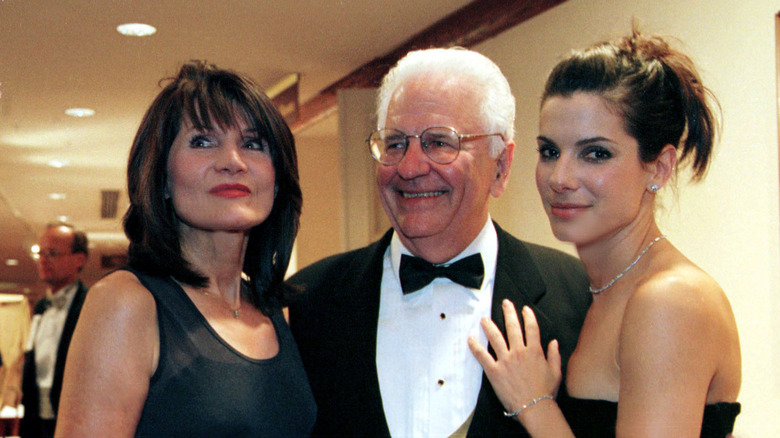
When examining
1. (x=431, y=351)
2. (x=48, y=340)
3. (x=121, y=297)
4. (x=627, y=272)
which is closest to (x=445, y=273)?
(x=431, y=351)

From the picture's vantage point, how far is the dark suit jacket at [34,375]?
2082 millimetres

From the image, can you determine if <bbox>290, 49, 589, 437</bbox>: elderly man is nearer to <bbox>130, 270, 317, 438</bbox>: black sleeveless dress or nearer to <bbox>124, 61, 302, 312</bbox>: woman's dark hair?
<bbox>130, 270, 317, 438</bbox>: black sleeveless dress

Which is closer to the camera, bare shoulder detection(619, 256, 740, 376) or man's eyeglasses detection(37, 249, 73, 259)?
bare shoulder detection(619, 256, 740, 376)

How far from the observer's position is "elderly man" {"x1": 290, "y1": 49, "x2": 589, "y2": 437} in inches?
80.0

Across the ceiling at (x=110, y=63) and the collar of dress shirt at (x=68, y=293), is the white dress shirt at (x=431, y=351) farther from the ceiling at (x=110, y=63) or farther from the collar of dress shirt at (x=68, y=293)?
the collar of dress shirt at (x=68, y=293)

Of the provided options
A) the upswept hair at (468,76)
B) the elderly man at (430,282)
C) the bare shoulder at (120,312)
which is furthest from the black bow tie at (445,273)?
the bare shoulder at (120,312)

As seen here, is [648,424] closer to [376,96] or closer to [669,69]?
[669,69]

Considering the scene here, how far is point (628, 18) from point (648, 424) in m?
1.20

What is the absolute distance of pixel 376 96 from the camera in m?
2.30

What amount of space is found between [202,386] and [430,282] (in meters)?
0.71

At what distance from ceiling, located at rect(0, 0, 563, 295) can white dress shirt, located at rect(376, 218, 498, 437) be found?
0.65m

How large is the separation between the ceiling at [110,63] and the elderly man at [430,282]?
18cm

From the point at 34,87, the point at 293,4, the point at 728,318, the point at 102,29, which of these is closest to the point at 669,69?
the point at 728,318

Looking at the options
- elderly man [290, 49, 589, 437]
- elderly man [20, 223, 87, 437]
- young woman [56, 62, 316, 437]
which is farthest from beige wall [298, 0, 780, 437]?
elderly man [20, 223, 87, 437]
